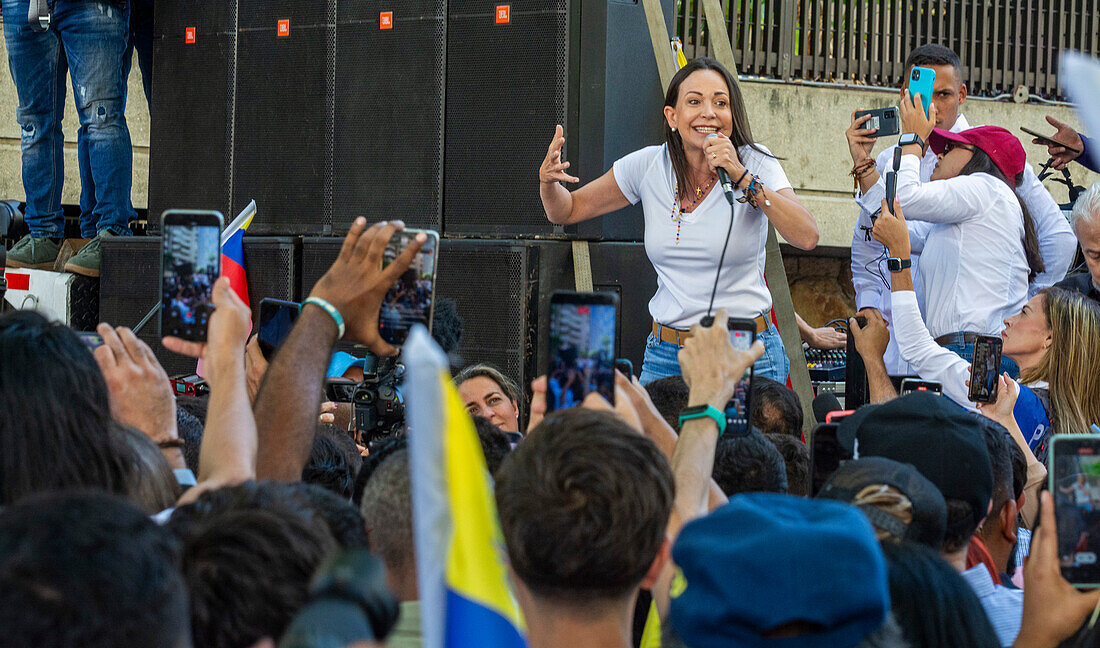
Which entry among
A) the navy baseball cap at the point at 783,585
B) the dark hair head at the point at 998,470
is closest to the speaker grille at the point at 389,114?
the dark hair head at the point at 998,470

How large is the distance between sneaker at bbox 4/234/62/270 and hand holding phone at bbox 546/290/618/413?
465 centimetres

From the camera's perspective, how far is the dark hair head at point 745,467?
8.22 feet

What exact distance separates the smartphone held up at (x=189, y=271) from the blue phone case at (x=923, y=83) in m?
2.99

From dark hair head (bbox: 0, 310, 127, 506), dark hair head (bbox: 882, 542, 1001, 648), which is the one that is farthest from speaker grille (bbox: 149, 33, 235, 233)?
dark hair head (bbox: 882, 542, 1001, 648)

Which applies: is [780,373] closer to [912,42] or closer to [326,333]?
[326,333]

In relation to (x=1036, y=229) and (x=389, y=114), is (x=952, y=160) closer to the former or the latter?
(x=1036, y=229)

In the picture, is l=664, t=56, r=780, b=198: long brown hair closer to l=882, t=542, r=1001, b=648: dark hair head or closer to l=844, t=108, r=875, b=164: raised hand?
l=844, t=108, r=875, b=164: raised hand

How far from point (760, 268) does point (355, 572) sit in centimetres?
319

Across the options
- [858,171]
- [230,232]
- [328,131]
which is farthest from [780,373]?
[328,131]

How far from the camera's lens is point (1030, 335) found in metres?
3.74

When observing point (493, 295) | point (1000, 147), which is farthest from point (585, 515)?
point (493, 295)

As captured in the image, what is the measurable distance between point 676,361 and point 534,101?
175cm

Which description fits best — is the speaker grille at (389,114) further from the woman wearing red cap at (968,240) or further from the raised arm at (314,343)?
the raised arm at (314,343)

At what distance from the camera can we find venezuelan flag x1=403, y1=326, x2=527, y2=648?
118 cm
